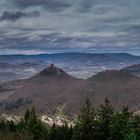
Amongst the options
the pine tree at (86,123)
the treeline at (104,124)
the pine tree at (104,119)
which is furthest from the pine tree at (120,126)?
the pine tree at (86,123)

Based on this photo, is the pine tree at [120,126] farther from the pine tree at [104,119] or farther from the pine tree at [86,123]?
the pine tree at [86,123]

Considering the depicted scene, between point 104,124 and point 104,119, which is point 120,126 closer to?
point 104,124

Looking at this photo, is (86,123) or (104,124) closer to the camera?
(86,123)

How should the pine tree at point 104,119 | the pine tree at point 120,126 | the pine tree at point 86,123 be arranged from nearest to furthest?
the pine tree at point 120,126
the pine tree at point 86,123
the pine tree at point 104,119

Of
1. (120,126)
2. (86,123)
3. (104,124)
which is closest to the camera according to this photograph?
(86,123)

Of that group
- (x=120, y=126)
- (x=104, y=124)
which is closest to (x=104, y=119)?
(x=104, y=124)

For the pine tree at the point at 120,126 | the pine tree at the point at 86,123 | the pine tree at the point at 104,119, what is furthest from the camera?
the pine tree at the point at 104,119

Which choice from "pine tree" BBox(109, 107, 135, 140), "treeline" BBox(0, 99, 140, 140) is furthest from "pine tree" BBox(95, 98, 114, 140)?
"pine tree" BBox(109, 107, 135, 140)

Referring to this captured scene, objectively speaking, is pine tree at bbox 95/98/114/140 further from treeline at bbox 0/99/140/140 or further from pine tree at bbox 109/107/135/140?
pine tree at bbox 109/107/135/140

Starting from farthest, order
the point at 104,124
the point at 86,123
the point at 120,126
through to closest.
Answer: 1. the point at 104,124
2. the point at 120,126
3. the point at 86,123

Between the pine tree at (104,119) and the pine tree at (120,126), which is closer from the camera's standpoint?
the pine tree at (120,126)

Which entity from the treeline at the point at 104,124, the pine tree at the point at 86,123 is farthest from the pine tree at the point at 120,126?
the pine tree at the point at 86,123

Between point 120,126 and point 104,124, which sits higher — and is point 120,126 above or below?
above
